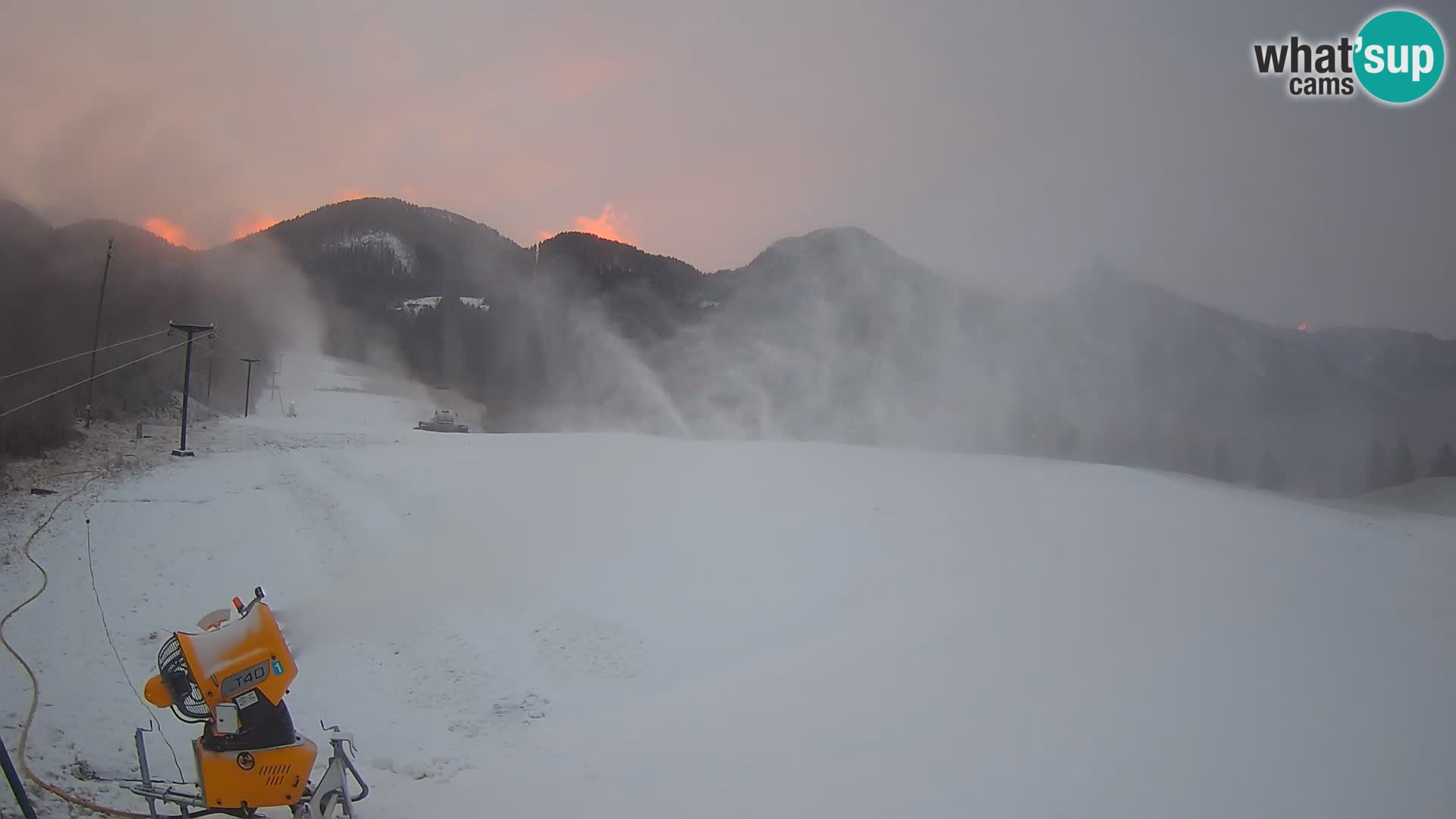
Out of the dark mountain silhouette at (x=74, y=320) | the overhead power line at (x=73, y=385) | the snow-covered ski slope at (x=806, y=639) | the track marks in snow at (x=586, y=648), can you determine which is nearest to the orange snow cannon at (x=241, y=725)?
the snow-covered ski slope at (x=806, y=639)

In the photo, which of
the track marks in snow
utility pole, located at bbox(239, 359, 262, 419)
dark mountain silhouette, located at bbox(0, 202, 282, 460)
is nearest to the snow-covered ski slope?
the track marks in snow

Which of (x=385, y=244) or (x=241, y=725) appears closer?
(x=241, y=725)

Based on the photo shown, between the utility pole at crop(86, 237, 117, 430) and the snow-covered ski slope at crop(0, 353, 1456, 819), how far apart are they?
11734 millimetres

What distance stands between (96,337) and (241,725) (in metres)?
29.7

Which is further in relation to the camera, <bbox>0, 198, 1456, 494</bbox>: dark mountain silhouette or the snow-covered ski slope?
<bbox>0, 198, 1456, 494</bbox>: dark mountain silhouette

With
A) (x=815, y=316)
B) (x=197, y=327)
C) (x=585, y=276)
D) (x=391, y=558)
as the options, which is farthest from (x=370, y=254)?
(x=391, y=558)

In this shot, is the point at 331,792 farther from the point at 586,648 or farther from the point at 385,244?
the point at 385,244

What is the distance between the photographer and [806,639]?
295 inches

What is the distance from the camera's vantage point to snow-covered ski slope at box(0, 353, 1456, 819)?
4875 mm

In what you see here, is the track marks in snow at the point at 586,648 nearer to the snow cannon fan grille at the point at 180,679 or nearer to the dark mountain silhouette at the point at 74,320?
the snow cannon fan grille at the point at 180,679

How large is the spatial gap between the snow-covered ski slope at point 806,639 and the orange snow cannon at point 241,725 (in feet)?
3.18

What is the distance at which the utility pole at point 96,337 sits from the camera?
2154 cm

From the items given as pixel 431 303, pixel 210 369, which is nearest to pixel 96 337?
pixel 210 369

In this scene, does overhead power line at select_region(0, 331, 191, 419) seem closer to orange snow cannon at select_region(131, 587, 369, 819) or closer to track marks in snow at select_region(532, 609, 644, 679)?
track marks in snow at select_region(532, 609, 644, 679)
